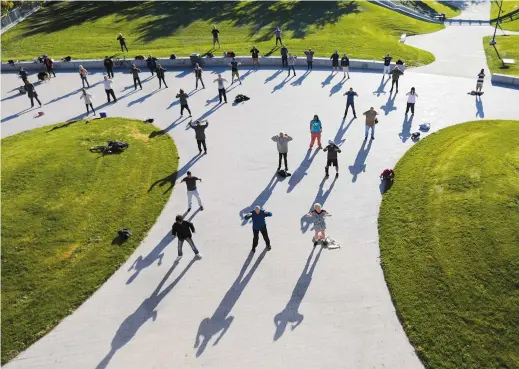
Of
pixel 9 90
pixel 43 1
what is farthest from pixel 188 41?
pixel 43 1

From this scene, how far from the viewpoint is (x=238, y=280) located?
12.2 metres

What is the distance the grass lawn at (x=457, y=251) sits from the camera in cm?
1008

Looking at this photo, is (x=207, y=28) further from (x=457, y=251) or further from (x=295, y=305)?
(x=295, y=305)

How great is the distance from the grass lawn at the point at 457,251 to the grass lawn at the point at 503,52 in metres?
14.1

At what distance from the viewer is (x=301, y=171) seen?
1703 cm

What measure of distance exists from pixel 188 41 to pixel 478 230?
31663 mm

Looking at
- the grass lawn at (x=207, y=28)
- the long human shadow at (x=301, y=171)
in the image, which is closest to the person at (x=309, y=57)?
the grass lawn at (x=207, y=28)

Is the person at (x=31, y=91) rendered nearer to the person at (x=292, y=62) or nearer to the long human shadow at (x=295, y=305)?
the person at (x=292, y=62)

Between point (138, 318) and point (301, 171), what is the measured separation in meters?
8.85

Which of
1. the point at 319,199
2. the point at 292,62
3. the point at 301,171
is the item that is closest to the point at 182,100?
the point at 301,171

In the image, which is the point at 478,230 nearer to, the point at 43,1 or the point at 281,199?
the point at 281,199

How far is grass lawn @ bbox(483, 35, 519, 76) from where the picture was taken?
28.7m

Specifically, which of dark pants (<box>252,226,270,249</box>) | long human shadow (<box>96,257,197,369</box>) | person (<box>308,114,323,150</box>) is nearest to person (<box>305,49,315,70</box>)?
person (<box>308,114,323,150</box>)

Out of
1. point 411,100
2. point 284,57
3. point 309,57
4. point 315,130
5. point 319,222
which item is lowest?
point 319,222
